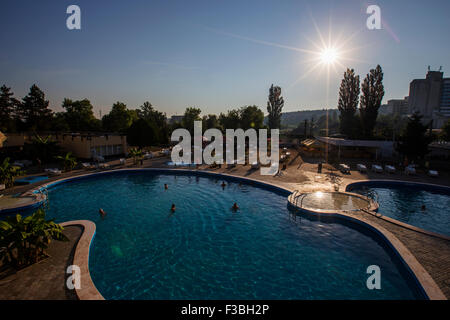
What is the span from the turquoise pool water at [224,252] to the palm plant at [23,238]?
195cm

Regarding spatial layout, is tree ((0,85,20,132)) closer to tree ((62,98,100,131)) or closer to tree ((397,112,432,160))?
tree ((62,98,100,131))

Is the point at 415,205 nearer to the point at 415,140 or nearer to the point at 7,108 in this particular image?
the point at 415,140

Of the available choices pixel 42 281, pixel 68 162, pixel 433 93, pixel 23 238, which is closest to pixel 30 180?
pixel 68 162

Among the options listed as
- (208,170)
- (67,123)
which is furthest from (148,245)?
(67,123)

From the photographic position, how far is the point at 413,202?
621 inches

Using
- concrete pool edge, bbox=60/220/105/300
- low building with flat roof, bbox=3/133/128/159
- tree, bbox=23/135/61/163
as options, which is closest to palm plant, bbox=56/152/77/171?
tree, bbox=23/135/61/163

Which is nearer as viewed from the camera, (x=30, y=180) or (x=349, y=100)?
(x=30, y=180)

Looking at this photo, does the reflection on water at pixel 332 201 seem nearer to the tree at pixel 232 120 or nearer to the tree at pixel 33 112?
the tree at pixel 232 120

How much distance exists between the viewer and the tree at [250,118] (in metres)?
54.3

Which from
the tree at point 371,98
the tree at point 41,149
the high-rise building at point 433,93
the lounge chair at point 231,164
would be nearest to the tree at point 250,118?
the tree at point 371,98

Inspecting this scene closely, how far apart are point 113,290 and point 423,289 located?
384 inches

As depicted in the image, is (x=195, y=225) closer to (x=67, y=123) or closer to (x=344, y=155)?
(x=344, y=155)

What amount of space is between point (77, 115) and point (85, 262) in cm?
5460

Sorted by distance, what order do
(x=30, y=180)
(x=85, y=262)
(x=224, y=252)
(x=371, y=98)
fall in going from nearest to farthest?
(x=85, y=262) → (x=224, y=252) → (x=30, y=180) → (x=371, y=98)
